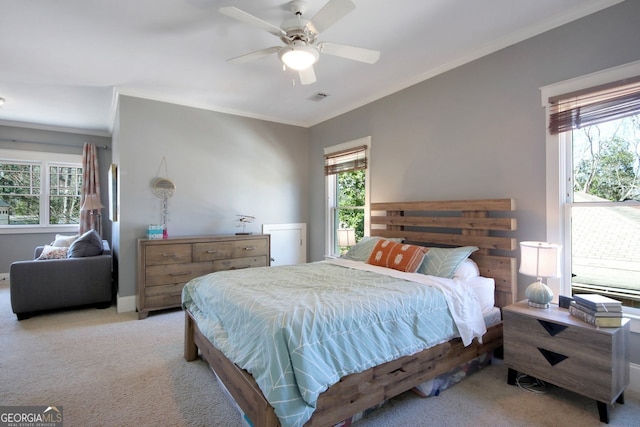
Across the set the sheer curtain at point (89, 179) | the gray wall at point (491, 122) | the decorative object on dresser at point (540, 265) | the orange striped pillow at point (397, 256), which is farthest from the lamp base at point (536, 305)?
the sheer curtain at point (89, 179)

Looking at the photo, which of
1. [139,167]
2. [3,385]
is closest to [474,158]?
[139,167]

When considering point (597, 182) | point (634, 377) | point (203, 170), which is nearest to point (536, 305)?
point (634, 377)

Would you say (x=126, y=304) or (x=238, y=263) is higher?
(x=238, y=263)

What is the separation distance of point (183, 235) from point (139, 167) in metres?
1.01

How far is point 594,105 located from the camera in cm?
223

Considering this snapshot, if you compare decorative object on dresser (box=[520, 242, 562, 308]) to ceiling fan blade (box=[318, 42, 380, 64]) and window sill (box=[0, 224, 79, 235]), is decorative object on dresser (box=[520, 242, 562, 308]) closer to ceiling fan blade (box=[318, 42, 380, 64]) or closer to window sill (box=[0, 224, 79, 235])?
ceiling fan blade (box=[318, 42, 380, 64])

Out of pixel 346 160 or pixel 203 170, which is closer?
pixel 203 170

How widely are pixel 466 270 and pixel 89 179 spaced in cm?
636

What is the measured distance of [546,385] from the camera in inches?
85.0

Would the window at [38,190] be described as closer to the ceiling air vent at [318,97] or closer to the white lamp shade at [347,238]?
the ceiling air vent at [318,97]

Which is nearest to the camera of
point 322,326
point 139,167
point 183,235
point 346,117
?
point 322,326

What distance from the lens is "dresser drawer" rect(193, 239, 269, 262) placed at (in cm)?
379

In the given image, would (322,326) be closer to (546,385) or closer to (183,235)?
(546,385)

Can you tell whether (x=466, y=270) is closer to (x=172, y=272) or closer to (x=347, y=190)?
(x=347, y=190)
